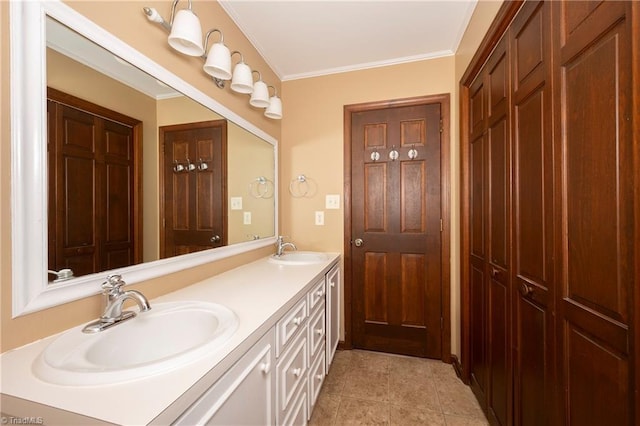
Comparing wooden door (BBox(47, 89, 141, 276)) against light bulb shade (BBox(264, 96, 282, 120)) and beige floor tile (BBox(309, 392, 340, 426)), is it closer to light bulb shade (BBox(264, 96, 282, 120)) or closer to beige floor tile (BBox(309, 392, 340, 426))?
light bulb shade (BBox(264, 96, 282, 120))

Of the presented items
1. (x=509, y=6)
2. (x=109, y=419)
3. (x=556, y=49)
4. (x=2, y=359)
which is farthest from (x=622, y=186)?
(x=2, y=359)

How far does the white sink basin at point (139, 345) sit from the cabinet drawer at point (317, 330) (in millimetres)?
679

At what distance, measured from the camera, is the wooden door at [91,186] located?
2.68ft

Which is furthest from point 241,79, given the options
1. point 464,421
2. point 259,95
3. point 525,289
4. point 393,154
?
point 464,421

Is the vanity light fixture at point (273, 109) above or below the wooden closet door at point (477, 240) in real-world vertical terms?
above

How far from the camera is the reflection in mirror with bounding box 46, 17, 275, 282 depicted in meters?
0.83

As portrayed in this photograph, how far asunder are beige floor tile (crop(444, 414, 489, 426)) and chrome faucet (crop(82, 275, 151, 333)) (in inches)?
69.0

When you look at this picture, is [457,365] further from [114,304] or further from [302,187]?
[114,304]

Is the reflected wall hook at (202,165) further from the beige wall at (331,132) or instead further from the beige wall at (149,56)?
the beige wall at (331,132)

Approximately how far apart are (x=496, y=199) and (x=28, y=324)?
6.22 ft

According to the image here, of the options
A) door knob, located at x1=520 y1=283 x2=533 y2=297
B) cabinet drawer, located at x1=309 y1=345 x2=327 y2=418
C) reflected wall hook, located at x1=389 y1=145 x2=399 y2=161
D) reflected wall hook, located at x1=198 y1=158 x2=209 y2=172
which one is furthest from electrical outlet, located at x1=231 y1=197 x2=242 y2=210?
door knob, located at x1=520 y1=283 x2=533 y2=297

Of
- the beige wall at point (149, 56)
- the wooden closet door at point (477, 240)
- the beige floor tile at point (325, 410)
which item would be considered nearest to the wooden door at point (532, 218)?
the wooden closet door at point (477, 240)

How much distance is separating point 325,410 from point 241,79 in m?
A: 2.11

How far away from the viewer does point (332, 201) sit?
2.33m
